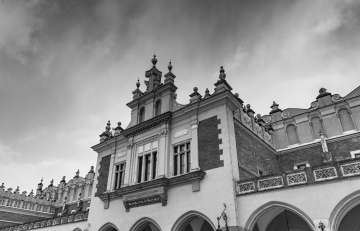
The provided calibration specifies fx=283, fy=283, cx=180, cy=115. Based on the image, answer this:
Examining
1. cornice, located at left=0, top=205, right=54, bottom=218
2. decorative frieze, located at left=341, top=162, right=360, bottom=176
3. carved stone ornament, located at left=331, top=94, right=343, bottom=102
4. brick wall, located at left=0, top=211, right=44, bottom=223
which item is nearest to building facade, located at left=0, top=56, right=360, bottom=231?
decorative frieze, located at left=341, top=162, right=360, bottom=176

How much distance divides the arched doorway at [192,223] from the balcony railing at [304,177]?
2896 millimetres

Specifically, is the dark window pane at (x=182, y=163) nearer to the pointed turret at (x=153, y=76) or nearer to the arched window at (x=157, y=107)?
the arched window at (x=157, y=107)

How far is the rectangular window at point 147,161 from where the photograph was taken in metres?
18.5

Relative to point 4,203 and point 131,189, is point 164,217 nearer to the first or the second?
point 131,189

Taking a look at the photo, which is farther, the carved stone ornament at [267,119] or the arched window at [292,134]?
the carved stone ornament at [267,119]

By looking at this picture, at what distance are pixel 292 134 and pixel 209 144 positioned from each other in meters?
9.42

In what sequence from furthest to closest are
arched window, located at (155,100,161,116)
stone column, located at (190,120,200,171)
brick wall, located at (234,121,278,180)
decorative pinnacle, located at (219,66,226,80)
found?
arched window, located at (155,100,161,116), decorative pinnacle, located at (219,66,226,80), brick wall, located at (234,121,278,180), stone column, located at (190,120,200,171)

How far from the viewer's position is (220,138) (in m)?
15.9

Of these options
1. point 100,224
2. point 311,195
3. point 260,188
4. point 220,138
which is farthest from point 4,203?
point 311,195

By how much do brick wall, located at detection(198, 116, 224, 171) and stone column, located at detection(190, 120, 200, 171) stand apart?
19cm

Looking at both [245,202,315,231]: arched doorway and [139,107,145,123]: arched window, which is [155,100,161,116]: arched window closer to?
[139,107,145,123]: arched window

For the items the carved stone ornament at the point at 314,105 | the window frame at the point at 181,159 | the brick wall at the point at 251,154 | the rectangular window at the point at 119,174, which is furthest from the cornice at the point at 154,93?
the carved stone ornament at the point at 314,105

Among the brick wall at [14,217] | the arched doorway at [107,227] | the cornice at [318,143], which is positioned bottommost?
the arched doorway at [107,227]

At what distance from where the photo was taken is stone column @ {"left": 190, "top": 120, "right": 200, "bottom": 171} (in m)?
16.2
